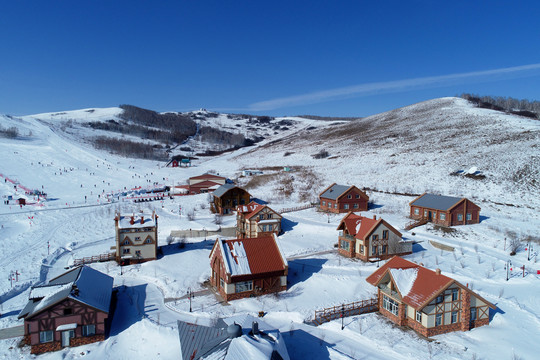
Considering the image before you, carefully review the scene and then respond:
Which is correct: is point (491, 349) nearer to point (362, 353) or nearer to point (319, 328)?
point (362, 353)

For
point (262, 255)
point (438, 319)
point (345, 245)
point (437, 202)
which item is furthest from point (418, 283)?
point (437, 202)

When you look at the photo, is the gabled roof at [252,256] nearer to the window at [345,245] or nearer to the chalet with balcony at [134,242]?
the window at [345,245]

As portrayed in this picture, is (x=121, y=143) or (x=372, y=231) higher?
(x=121, y=143)

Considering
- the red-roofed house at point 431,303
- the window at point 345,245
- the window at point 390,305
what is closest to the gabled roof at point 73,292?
the window at point 390,305

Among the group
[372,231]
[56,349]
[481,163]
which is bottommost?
[56,349]

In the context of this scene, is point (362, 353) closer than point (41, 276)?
Yes

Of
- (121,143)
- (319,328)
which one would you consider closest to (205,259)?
(319,328)

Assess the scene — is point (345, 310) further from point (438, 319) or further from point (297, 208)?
point (297, 208)

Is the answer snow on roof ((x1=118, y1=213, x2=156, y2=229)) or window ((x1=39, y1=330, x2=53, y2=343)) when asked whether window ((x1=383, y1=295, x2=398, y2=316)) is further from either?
snow on roof ((x1=118, y1=213, x2=156, y2=229))
